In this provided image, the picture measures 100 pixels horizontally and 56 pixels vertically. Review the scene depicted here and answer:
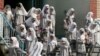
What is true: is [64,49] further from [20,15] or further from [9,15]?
[9,15]

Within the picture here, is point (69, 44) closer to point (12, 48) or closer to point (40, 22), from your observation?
point (40, 22)

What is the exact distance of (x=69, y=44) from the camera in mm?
29406

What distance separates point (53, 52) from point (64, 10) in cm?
712

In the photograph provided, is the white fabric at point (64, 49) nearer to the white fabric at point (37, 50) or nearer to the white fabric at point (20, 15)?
the white fabric at point (20, 15)

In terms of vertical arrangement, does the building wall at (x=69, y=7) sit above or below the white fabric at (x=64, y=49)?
above

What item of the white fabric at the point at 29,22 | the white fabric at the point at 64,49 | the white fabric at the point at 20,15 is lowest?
the white fabric at the point at 64,49

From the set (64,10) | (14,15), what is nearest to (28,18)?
(14,15)

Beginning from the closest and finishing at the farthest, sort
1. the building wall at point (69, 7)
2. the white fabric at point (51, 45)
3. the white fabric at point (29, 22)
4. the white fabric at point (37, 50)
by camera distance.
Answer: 1. the white fabric at point (37, 50)
2. the white fabric at point (51, 45)
3. the white fabric at point (29, 22)
4. the building wall at point (69, 7)

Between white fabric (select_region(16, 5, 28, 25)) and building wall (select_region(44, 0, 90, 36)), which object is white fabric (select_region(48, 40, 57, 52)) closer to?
white fabric (select_region(16, 5, 28, 25))

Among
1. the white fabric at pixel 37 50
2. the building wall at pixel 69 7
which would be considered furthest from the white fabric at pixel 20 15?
the building wall at pixel 69 7

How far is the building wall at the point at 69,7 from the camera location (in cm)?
3506

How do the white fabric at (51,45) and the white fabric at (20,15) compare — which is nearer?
the white fabric at (51,45)

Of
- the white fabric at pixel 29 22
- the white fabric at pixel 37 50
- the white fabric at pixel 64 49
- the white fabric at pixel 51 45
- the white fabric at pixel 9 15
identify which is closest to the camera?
the white fabric at pixel 37 50

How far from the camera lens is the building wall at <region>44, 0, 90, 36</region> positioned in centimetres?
3506
